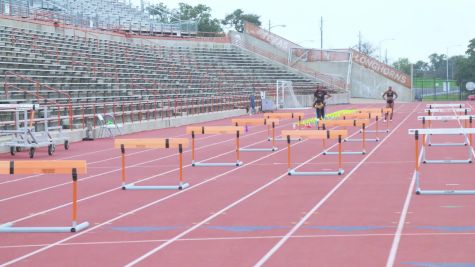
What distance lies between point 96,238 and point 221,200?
3151mm

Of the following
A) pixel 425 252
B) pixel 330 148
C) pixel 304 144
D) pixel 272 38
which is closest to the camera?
pixel 425 252

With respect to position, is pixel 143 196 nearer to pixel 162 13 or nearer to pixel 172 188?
pixel 172 188

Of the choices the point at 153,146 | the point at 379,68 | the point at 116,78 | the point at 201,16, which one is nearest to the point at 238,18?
the point at 201,16

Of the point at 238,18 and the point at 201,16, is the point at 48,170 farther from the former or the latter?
the point at 238,18

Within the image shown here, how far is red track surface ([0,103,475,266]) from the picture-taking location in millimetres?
8070

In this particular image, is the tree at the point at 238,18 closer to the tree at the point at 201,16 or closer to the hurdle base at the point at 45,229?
the tree at the point at 201,16

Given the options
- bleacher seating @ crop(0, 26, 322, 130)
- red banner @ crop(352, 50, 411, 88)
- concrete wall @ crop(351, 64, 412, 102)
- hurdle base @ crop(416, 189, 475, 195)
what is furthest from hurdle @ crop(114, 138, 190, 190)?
red banner @ crop(352, 50, 411, 88)

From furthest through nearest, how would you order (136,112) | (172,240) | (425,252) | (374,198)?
(136,112) → (374,198) → (172,240) → (425,252)

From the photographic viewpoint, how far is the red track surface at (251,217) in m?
8.07

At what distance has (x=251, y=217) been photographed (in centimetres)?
1041

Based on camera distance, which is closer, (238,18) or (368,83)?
(368,83)

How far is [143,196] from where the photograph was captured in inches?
503

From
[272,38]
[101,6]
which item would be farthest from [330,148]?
[272,38]

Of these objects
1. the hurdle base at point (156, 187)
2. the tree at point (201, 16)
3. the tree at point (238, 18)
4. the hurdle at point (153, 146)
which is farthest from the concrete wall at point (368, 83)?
the hurdle base at point (156, 187)
